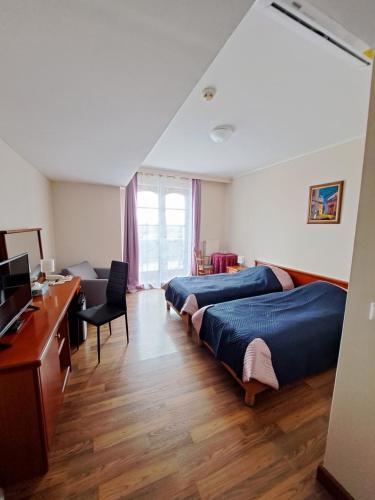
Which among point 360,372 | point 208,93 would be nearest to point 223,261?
point 208,93

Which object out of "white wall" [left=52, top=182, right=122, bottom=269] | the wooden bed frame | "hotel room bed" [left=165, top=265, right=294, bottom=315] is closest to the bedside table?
the wooden bed frame

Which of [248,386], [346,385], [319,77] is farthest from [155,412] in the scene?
[319,77]

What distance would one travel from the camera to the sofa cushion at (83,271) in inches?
125

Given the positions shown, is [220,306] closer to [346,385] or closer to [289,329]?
[289,329]

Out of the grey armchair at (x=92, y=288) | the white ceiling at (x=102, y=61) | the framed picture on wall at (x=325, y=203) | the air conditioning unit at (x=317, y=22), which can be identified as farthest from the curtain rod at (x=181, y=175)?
the air conditioning unit at (x=317, y=22)

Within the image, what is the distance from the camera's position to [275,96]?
1805 millimetres

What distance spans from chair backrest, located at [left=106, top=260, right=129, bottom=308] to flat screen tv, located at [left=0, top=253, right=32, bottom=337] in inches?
35.6

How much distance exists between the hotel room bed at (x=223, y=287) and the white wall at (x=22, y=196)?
6.82 ft

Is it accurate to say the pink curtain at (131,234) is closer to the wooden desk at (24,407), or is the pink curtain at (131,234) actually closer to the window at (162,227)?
the window at (162,227)

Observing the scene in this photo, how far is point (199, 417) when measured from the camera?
62.2 inches

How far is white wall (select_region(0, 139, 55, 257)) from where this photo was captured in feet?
5.97

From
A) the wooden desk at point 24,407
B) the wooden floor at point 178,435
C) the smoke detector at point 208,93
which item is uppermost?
the smoke detector at point 208,93

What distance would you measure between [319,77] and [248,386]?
8.27 ft

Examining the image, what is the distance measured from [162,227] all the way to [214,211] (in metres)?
1.43
